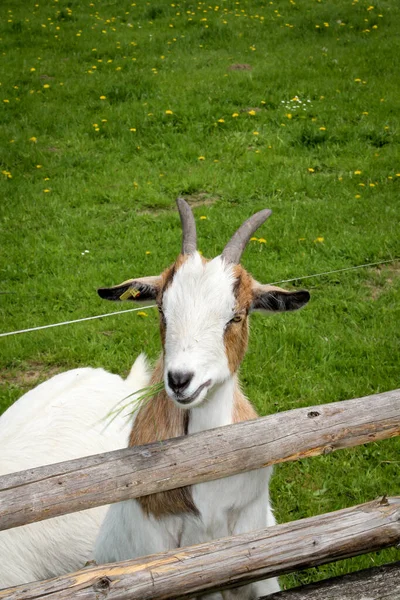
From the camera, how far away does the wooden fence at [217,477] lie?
268cm

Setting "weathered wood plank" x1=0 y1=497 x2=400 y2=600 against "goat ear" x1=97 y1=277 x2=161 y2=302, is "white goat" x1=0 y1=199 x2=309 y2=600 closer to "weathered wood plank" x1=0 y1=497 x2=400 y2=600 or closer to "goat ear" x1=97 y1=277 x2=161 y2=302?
"goat ear" x1=97 y1=277 x2=161 y2=302

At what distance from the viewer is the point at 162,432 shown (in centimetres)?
322

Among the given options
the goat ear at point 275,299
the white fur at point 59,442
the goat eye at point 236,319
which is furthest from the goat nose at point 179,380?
the white fur at point 59,442

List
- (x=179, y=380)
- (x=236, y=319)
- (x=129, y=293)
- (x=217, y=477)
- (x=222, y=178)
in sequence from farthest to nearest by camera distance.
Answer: (x=222, y=178) < (x=129, y=293) < (x=236, y=319) < (x=217, y=477) < (x=179, y=380)

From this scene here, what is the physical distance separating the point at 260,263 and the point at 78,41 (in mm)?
7071

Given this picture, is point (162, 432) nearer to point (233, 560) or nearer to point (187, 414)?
point (187, 414)

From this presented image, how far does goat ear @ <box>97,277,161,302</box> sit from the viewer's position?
3307 mm

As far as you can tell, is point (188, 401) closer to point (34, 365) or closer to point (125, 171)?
point (34, 365)

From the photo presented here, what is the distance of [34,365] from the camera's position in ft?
19.2

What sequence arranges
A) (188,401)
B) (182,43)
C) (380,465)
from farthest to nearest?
(182,43) → (380,465) → (188,401)

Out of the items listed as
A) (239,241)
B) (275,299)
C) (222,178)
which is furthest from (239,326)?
(222,178)

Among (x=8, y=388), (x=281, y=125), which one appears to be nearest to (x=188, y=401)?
(x=8, y=388)

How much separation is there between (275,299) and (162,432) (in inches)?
27.8

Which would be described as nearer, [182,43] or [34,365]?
[34,365]
